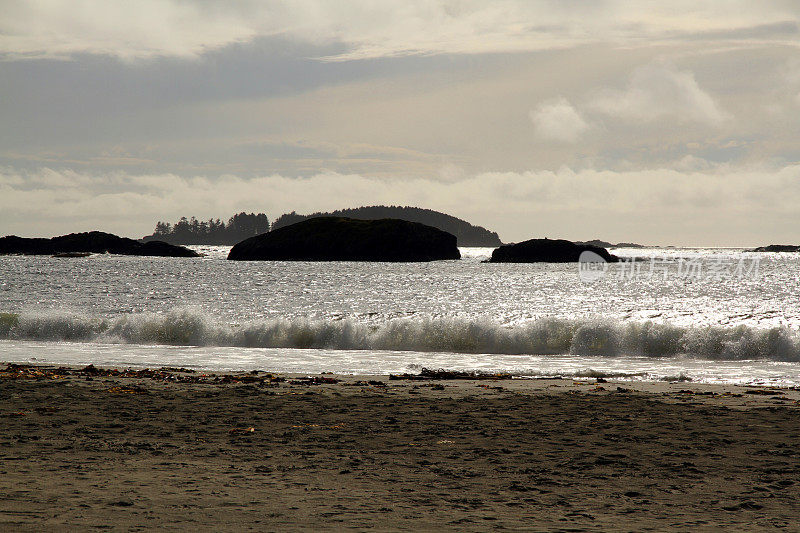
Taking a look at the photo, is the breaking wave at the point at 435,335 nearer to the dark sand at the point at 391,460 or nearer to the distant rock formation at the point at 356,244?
the dark sand at the point at 391,460

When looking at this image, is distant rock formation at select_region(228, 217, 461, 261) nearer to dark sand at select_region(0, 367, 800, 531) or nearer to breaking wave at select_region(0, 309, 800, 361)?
breaking wave at select_region(0, 309, 800, 361)

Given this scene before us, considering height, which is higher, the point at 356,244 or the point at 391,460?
the point at 356,244

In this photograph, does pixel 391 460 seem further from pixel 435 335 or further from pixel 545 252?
pixel 545 252

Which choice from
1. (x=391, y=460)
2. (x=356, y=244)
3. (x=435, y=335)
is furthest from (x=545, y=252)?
(x=391, y=460)

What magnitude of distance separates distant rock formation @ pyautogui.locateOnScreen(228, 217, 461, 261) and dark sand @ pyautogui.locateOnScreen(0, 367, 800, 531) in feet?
523

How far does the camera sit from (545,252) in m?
178

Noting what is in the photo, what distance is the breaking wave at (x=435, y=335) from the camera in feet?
83.9

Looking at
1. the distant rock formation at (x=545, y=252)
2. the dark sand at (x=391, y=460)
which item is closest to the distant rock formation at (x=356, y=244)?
the distant rock formation at (x=545, y=252)

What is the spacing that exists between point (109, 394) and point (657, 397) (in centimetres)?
1030

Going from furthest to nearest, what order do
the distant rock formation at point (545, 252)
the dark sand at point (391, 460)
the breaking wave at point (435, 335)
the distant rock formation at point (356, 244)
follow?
the distant rock formation at point (545, 252)
the distant rock formation at point (356, 244)
the breaking wave at point (435, 335)
the dark sand at point (391, 460)

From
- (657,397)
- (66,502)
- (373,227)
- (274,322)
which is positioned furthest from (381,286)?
(373,227)

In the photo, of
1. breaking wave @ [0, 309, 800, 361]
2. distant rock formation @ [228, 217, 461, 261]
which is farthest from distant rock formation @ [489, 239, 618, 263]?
breaking wave @ [0, 309, 800, 361]

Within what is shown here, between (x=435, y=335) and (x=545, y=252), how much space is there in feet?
504

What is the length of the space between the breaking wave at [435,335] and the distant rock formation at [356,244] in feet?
467
